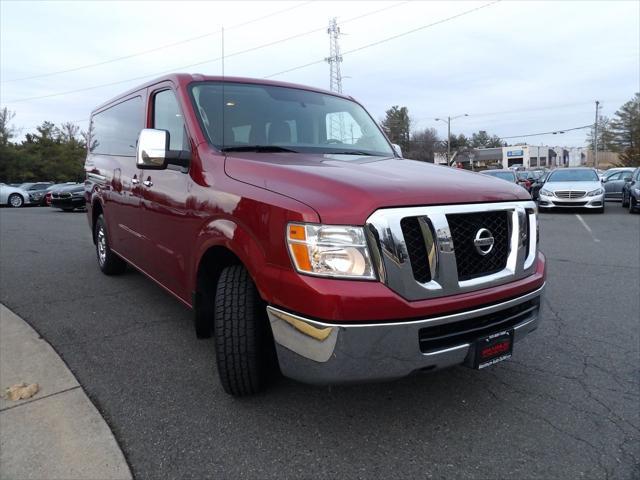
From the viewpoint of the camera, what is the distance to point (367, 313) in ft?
6.72

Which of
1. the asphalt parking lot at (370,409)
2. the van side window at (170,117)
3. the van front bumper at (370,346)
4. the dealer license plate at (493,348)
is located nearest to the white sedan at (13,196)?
the asphalt parking lot at (370,409)

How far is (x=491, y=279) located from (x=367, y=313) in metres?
0.77

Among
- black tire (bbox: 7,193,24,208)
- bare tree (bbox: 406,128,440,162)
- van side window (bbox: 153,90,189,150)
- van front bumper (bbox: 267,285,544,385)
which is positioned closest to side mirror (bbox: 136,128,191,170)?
van side window (bbox: 153,90,189,150)

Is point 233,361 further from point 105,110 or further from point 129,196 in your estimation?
point 105,110

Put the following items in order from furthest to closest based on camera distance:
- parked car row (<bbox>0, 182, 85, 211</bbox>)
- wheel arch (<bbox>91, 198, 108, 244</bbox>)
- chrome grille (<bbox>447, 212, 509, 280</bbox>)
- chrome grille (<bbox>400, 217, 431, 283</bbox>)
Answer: parked car row (<bbox>0, 182, 85, 211</bbox>) < wheel arch (<bbox>91, 198, 108, 244</bbox>) < chrome grille (<bbox>447, 212, 509, 280</bbox>) < chrome grille (<bbox>400, 217, 431, 283</bbox>)

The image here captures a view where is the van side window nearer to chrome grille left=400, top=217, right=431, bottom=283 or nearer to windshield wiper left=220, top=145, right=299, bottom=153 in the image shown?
windshield wiper left=220, top=145, right=299, bottom=153

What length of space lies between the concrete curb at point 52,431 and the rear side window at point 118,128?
1.93m

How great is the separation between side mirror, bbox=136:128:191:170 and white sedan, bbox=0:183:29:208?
27.1 meters

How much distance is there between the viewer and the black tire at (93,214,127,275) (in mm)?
5527

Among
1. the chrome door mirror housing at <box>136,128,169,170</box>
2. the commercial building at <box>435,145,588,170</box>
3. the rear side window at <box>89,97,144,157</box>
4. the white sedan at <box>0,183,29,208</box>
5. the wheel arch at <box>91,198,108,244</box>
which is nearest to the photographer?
the chrome door mirror housing at <box>136,128,169,170</box>

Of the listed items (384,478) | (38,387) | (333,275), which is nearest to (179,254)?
(38,387)

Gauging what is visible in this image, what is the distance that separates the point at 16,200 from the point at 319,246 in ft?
→ 95.1

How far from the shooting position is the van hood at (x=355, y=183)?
2.14 m

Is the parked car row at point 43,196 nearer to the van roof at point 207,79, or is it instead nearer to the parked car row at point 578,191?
the parked car row at point 578,191
